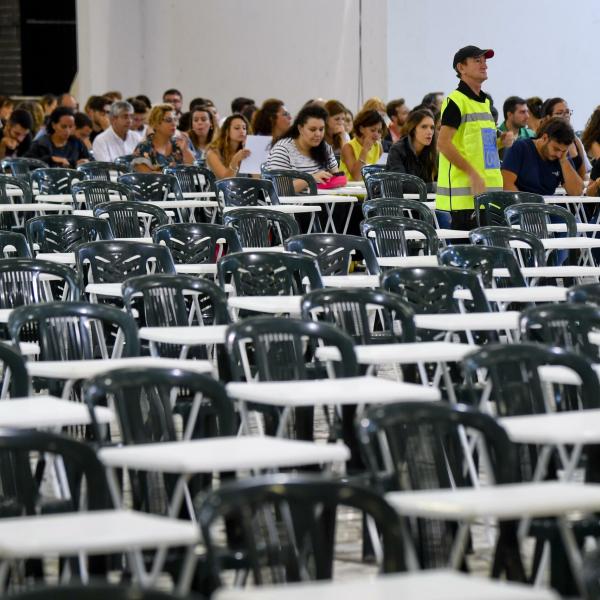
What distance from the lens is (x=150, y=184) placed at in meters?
13.2

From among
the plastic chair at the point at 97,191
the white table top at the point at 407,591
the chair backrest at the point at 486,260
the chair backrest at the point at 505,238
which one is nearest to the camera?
the white table top at the point at 407,591

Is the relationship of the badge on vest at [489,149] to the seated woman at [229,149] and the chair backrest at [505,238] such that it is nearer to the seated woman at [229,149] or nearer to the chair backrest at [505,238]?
the chair backrest at [505,238]

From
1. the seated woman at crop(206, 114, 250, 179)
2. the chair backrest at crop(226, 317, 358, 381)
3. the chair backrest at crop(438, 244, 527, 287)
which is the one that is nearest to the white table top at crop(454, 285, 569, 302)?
the chair backrest at crop(438, 244, 527, 287)

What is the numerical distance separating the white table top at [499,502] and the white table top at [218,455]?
17.6 inches

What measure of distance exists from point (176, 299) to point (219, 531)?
5.36 feet

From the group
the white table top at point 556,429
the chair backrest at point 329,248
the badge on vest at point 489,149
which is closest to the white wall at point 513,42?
the badge on vest at point 489,149

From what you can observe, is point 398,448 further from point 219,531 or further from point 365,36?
point 365,36

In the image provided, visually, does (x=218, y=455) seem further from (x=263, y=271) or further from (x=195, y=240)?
(x=195, y=240)

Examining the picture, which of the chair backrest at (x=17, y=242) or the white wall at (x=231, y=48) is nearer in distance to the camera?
the chair backrest at (x=17, y=242)

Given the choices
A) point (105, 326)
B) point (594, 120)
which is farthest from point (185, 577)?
point (594, 120)

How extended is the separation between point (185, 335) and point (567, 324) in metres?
1.45

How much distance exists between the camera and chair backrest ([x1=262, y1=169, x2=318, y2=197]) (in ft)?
42.3

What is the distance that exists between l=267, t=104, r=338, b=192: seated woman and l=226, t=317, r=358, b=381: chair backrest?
6.86 metres

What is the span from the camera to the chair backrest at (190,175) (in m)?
14.0
